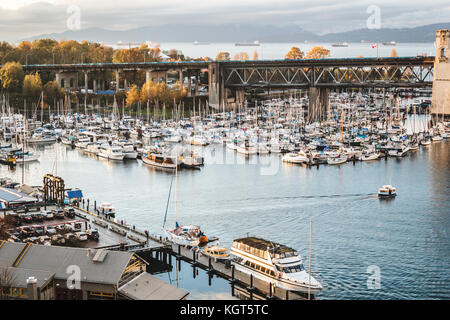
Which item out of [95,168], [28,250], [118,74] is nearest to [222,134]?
[95,168]

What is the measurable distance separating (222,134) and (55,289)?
3619 cm

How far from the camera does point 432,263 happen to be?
2402 cm

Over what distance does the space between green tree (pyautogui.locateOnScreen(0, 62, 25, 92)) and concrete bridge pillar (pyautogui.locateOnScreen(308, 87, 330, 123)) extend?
31452 mm

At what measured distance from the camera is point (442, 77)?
64.0 meters

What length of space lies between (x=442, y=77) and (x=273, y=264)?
4778 cm

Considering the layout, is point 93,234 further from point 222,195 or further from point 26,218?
point 222,195

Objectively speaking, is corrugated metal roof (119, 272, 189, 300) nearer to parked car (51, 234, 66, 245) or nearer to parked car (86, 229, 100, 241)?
parked car (51, 234, 66, 245)

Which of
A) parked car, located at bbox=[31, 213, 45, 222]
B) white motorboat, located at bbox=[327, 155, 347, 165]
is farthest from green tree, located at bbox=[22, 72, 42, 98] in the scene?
parked car, located at bbox=[31, 213, 45, 222]

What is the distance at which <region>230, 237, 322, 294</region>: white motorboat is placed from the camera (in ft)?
68.5

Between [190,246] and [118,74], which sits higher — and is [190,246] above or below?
below

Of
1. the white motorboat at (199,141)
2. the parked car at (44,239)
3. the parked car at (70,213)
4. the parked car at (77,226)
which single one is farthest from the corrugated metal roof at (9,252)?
the white motorboat at (199,141)

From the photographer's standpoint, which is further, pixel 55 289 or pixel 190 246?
pixel 190 246
